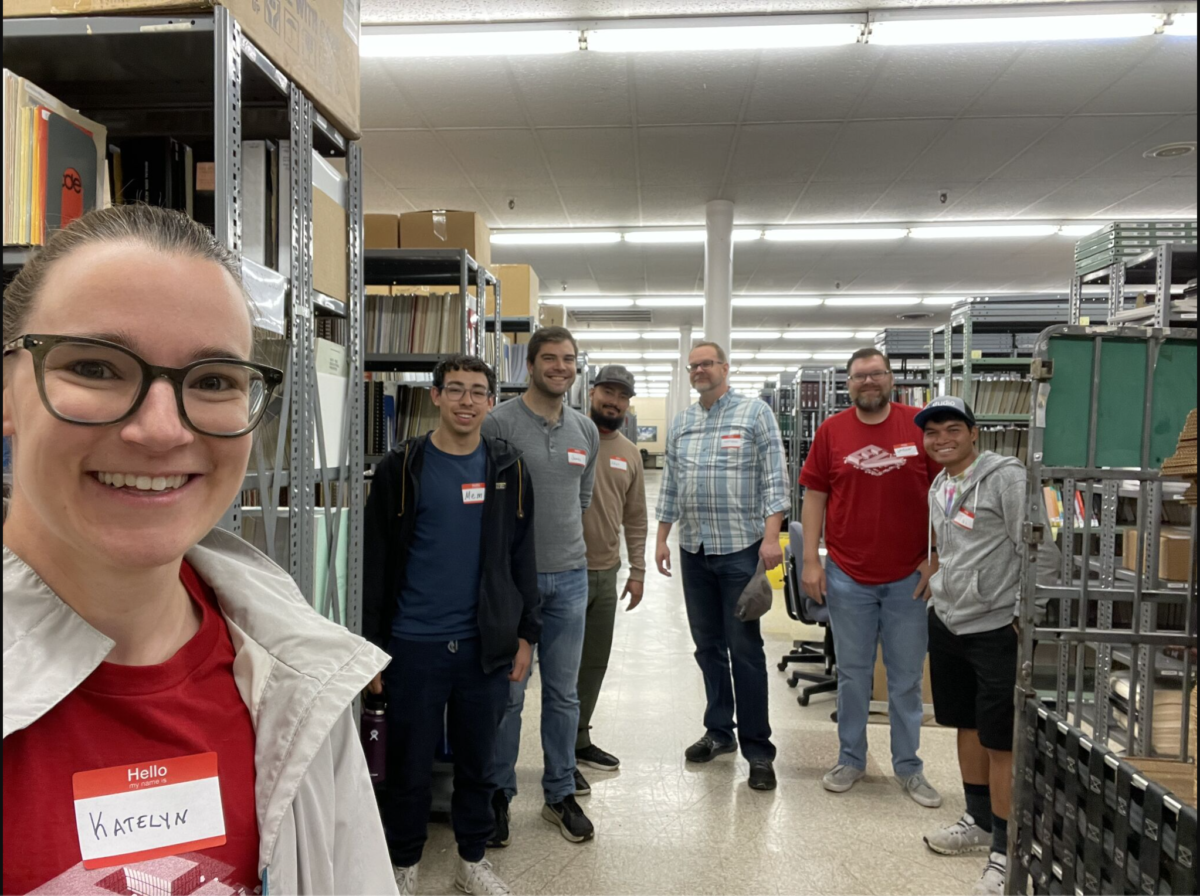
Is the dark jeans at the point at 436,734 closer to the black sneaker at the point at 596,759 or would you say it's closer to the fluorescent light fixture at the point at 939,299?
the black sneaker at the point at 596,759

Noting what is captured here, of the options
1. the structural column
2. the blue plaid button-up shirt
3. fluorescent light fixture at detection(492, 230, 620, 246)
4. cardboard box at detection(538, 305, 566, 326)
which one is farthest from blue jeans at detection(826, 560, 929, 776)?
fluorescent light fixture at detection(492, 230, 620, 246)

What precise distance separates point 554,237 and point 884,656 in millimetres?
6064

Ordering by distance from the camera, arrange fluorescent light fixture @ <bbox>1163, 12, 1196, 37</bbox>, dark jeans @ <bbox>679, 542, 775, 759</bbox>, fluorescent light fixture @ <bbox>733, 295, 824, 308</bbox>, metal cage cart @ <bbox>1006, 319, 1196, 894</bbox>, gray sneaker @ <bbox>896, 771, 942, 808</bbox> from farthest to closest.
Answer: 1. fluorescent light fixture @ <bbox>733, 295, 824, 308</bbox>
2. fluorescent light fixture @ <bbox>1163, 12, 1196, 37</bbox>
3. dark jeans @ <bbox>679, 542, 775, 759</bbox>
4. gray sneaker @ <bbox>896, 771, 942, 808</bbox>
5. metal cage cart @ <bbox>1006, 319, 1196, 894</bbox>

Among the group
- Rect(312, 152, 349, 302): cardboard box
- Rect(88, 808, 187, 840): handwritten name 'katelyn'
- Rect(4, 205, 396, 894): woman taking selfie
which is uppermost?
Rect(312, 152, 349, 302): cardboard box

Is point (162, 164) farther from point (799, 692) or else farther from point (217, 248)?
point (799, 692)

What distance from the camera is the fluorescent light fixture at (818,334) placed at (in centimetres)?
1468

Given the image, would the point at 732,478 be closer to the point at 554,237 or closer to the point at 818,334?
the point at 554,237

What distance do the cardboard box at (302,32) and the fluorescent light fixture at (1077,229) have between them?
7623mm

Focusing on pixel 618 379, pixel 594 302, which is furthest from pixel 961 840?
pixel 594 302

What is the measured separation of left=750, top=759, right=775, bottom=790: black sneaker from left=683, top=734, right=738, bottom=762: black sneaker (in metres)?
0.24

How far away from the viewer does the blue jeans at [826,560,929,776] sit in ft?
10.0

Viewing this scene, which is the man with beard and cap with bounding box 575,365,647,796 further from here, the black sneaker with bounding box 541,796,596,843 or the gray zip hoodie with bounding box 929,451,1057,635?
the gray zip hoodie with bounding box 929,451,1057,635

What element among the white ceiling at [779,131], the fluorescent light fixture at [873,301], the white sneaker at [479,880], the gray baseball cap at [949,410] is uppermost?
the white ceiling at [779,131]

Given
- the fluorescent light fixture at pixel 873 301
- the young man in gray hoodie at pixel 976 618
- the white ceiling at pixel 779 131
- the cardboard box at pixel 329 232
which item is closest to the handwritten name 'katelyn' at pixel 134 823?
the cardboard box at pixel 329 232
